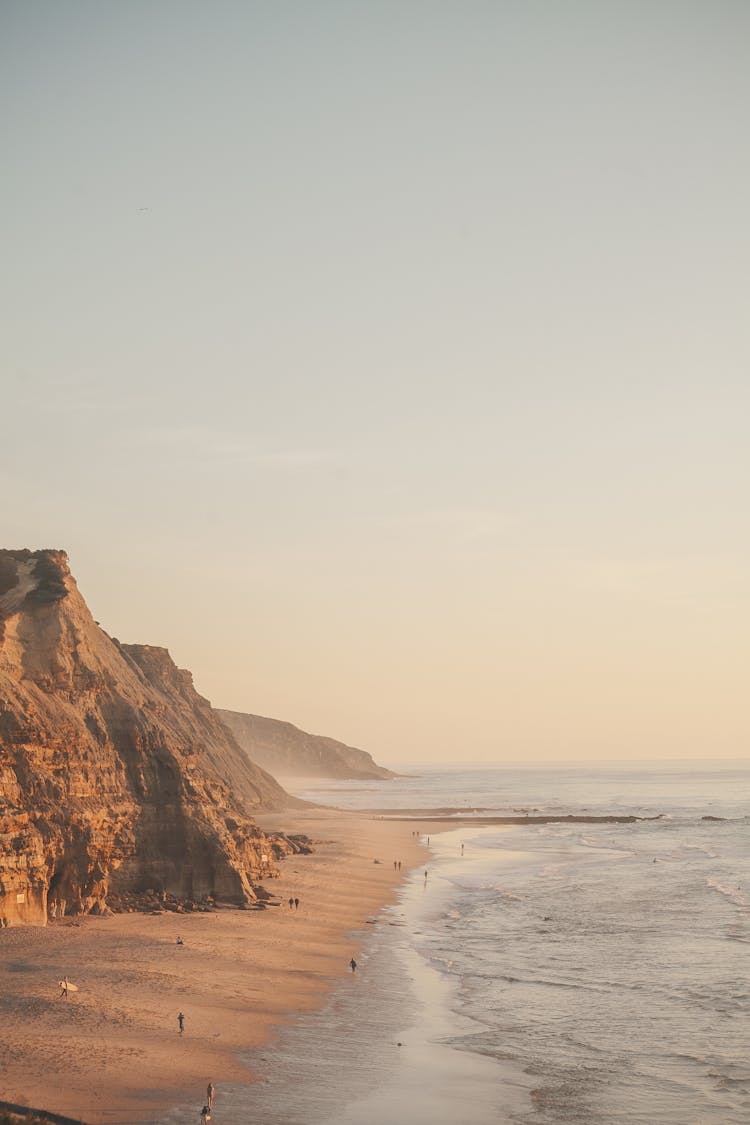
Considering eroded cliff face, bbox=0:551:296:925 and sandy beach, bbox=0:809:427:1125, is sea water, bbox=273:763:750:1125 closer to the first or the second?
sandy beach, bbox=0:809:427:1125

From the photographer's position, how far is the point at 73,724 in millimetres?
45531

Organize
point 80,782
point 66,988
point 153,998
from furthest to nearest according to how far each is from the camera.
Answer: point 80,782 → point 153,998 → point 66,988

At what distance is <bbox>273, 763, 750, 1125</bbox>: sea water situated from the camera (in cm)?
2542

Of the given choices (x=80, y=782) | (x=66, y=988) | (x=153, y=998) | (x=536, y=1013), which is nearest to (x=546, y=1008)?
(x=536, y=1013)

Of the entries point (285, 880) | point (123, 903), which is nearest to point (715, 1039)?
point (123, 903)

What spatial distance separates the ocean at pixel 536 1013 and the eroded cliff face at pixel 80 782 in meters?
10.4

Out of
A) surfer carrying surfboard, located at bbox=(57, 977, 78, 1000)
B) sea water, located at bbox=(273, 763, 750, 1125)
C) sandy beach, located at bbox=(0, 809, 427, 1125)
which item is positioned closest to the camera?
sandy beach, located at bbox=(0, 809, 427, 1125)

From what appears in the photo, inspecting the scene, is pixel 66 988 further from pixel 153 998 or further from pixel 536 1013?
pixel 536 1013

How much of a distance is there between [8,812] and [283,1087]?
60.2ft

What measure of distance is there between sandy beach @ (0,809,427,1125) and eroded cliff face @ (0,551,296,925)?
197 cm

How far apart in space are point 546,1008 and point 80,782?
73.5ft

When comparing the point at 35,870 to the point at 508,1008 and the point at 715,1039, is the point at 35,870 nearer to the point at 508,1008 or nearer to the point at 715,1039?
the point at 508,1008

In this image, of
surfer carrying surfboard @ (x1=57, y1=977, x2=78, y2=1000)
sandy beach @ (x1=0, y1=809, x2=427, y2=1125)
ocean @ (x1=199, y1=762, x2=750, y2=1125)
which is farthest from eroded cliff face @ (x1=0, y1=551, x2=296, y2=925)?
ocean @ (x1=199, y1=762, x2=750, y2=1125)

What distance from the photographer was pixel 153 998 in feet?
105
